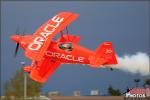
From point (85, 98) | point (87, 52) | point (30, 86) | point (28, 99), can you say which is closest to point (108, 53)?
point (87, 52)

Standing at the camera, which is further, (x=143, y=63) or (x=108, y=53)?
(x=108, y=53)

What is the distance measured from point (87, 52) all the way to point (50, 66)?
1.23 meters

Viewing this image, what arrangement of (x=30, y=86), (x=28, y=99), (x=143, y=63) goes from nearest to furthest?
1. (x=143, y=63)
2. (x=30, y=86)
3. (x=28, y=99)

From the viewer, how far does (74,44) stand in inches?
539

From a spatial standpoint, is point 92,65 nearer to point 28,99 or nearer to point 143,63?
point 143,63

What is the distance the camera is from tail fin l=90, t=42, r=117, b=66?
538 inches

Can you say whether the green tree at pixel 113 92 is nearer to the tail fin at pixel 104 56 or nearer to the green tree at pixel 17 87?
the tail fin at pixel 104 56

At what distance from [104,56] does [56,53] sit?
5.23 feet

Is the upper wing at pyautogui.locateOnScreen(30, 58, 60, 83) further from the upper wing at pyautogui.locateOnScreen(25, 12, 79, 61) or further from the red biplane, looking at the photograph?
the upper wing at pyautogui.locateOnScreen(25, 12, 79, 61)

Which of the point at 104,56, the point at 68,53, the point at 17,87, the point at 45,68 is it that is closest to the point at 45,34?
the point at 45,68

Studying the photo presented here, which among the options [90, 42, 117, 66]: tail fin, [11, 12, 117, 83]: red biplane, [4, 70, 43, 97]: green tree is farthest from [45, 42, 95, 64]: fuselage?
[4, 70, 43, 97]: green tree

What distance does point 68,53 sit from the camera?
1379 centimetres

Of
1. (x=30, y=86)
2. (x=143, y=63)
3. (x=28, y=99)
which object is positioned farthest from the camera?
(x=28, y=99)

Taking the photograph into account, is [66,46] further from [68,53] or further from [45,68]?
[45,68]
